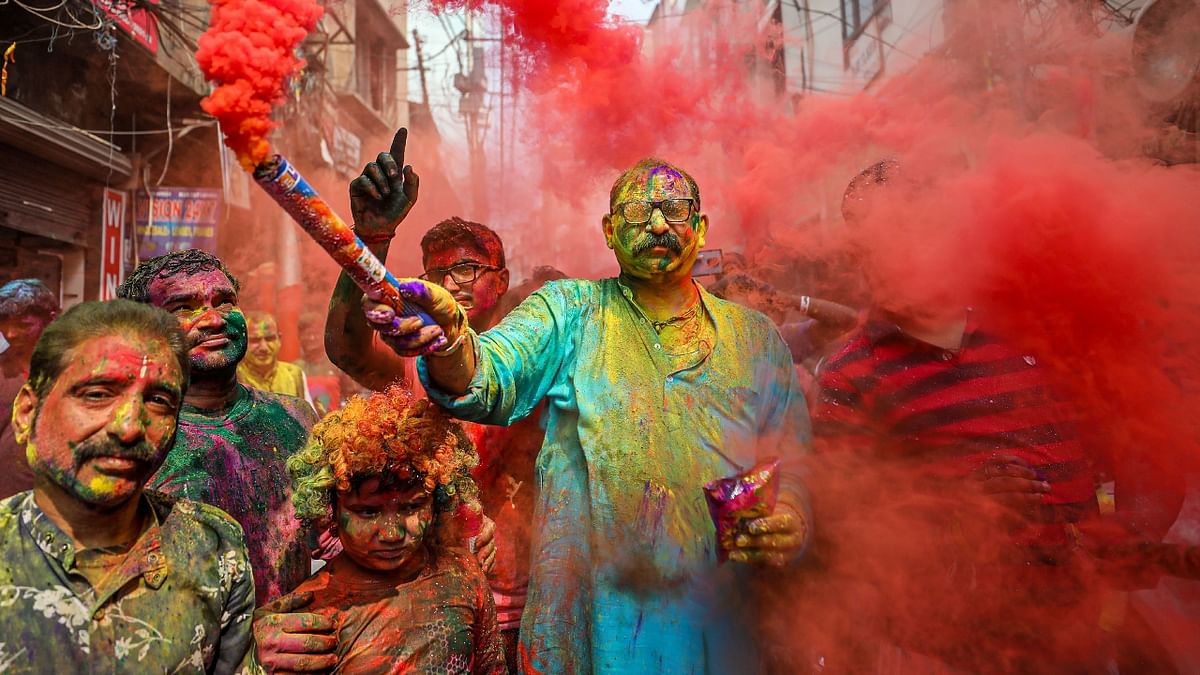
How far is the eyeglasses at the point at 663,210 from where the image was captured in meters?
2.96

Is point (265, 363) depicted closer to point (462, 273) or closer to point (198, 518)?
point (462, 273)

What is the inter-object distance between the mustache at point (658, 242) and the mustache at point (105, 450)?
1708 millimetres

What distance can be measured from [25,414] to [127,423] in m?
0.26

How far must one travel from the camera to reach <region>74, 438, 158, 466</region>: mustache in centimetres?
180

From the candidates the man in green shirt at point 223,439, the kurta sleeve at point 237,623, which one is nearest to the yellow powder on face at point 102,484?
the kurta sleeve at point 237,623

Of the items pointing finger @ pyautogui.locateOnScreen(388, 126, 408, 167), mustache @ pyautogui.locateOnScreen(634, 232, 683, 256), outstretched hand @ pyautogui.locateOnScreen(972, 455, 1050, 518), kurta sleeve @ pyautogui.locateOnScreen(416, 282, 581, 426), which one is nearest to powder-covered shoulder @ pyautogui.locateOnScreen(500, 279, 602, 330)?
kurta sleeve @ pyautogui.locateOnScreen(416, 282, 581, 426)

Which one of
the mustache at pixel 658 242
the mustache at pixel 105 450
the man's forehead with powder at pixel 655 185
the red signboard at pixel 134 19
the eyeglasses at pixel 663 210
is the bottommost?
the mustache at pixel 105 450

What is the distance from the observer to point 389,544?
2.66 meters

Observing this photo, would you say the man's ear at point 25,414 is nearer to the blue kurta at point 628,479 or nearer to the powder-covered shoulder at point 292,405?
the blue kurta at point 628,479

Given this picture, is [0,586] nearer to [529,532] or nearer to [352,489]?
[352,489]

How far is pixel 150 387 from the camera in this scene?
1890 mm

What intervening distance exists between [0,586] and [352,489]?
1060 mm

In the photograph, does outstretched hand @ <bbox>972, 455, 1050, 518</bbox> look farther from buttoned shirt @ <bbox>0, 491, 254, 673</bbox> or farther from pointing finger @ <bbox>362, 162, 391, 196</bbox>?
buttoned shirt @ <bbox>0, 491, 254, 673</bbox>

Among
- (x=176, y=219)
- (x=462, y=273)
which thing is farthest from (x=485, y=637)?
(x=176, y=219)
